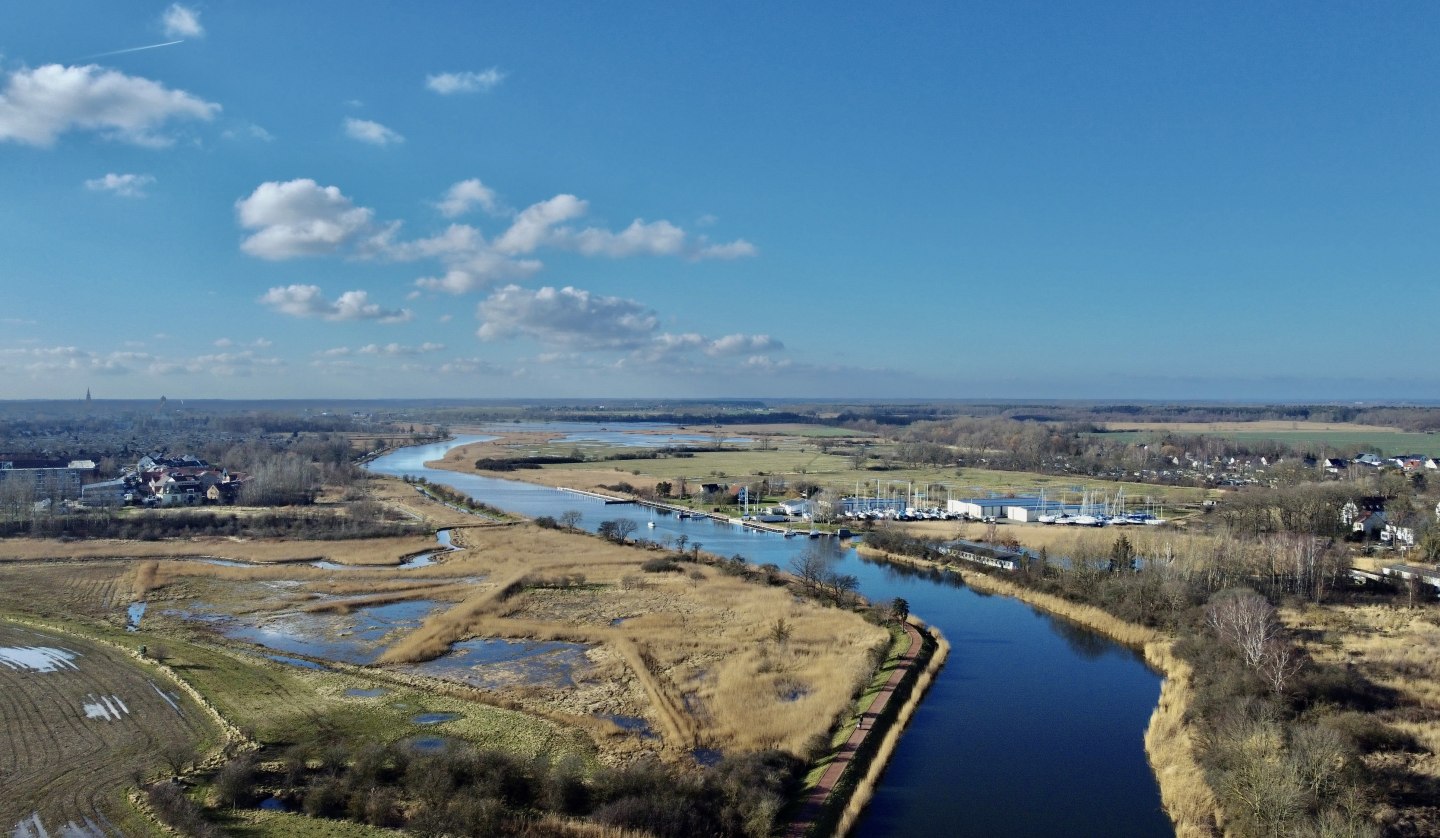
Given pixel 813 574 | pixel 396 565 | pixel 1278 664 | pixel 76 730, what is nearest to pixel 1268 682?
pixel 1278 664

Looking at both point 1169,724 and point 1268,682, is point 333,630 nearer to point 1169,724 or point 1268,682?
point 1169,724

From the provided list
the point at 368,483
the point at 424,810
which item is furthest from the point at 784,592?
the point at 368,483

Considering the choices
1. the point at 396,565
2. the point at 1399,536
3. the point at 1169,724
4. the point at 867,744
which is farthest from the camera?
the point at 1399,536

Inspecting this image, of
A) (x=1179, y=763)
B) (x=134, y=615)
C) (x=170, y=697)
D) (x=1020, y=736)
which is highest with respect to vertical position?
Result: (x=170, y=697)

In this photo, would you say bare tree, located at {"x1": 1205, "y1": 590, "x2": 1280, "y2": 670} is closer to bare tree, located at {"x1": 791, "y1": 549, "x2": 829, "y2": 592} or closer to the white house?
bare tree, located at {"x1": 791, "y1": 549, "x2": 829, "y2": 592}

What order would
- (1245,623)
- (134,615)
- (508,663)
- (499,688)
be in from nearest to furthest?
(499,688), (1245,623), (508,663), (134,615)

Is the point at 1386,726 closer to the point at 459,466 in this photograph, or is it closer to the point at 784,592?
the point at 784,592

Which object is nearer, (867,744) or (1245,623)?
(867,744)
